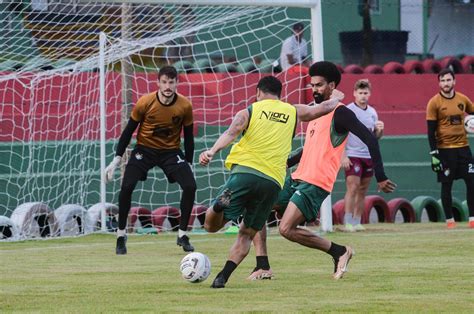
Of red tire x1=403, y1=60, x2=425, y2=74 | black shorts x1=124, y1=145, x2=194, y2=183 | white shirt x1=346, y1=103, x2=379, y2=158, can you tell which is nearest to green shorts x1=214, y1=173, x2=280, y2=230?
black shorts x1=124, y1=145, x2=194, y2=183

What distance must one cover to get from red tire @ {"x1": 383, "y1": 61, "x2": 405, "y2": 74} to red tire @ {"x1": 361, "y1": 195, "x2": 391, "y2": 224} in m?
5.57

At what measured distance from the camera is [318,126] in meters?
11.4

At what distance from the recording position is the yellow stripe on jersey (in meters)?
10.6

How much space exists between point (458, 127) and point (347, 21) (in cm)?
733

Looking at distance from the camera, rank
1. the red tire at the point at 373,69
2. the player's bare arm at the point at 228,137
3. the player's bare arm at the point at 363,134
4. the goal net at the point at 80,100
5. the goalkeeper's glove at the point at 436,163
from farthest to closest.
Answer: the red tire at the point at 373,69, the goal net at the point at 80,100, the goalkeeper's glove at the point at 436,163, the player's bare arm at the point at 363,134, the player's bare arm at the point at 228,137

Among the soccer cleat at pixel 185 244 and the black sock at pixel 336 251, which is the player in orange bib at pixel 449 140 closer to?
the soccer cleat at pixel 185 244

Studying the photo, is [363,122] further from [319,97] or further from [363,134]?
[363,134]

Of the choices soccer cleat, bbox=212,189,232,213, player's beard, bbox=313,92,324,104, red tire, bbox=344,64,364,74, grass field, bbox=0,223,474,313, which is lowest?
grass field, bbox=0,223,474,313

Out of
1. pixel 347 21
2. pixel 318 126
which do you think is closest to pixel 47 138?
pixel 347 21

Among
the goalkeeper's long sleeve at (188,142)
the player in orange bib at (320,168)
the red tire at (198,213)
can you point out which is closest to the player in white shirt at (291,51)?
the red tire at (198,213)

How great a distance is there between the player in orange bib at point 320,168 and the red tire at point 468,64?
15702 mm

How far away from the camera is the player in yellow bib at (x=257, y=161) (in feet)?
34.2

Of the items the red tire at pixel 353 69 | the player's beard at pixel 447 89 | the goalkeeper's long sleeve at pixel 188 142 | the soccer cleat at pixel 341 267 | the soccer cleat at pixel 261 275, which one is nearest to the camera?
the soccer cleat at pixel 341 267

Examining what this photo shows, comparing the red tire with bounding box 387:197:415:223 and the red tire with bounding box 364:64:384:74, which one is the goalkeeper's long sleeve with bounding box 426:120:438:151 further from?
the red tire with bounding box 364:64:384:74
